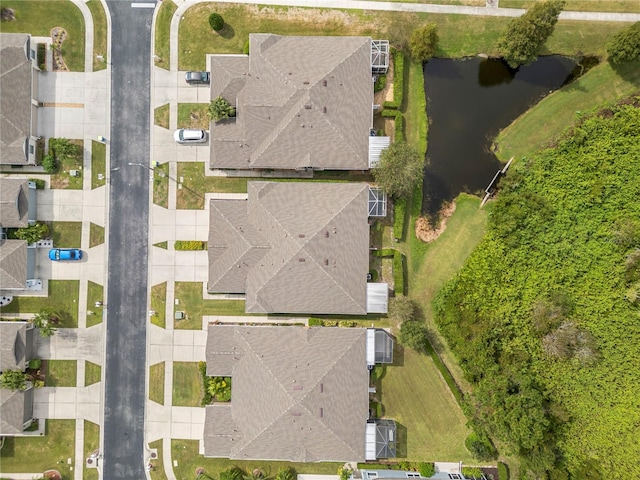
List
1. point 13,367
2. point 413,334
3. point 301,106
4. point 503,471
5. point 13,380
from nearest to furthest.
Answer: point 301,106, point 413,334, point 13,380, point 13,367, point 503,471

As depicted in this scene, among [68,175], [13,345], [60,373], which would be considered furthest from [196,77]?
[60,373]

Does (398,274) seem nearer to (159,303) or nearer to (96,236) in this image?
(159,303)

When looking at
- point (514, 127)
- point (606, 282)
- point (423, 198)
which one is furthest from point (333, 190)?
point (606, 282)

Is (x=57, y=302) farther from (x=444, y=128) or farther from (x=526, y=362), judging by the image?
(x=526, y=362)

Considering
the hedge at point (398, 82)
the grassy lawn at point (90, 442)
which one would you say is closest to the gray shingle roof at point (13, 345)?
the grassy lawn at point (90, 442)

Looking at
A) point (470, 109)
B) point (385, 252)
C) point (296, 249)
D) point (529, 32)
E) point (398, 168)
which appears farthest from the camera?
point (470, 109)

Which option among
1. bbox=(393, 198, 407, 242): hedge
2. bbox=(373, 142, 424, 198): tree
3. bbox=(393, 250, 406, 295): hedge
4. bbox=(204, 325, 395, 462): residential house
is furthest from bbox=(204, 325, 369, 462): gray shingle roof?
bbox=(373, 142, 424, 198): tree

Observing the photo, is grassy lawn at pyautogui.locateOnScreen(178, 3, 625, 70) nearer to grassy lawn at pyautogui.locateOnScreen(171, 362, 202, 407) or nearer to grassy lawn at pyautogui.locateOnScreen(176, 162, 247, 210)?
grassy lawn at pyautogui.locateOnScreen(176, 162, 247, 210)
